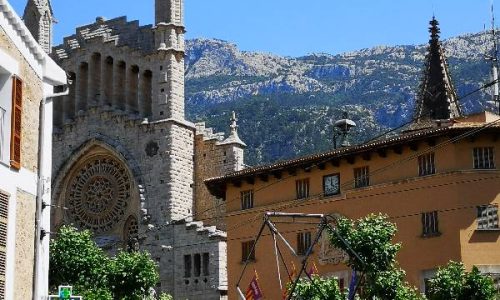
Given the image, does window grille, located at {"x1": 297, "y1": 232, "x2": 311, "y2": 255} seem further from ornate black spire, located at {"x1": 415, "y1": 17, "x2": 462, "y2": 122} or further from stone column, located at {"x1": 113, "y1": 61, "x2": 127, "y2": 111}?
stone column, located at {"x1": 113, "y1": 61, "x2": 127, "y2": 111}

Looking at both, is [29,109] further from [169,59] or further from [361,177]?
[169,59]

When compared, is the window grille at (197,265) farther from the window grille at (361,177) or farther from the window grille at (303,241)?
the window grille at (361,177)

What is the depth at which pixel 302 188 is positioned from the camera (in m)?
52.2

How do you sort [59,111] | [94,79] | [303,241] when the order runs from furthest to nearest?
[59,111] → [94,79] → [303,241]

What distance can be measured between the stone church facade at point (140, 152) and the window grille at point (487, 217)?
19529 mm

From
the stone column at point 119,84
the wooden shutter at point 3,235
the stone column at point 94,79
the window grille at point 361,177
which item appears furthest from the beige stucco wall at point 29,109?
the stone column at point 94,79

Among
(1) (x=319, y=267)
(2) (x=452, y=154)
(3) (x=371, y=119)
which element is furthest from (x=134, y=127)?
(3) (x=371, y=119)

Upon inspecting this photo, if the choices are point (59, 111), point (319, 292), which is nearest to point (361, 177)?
point (319, 292)

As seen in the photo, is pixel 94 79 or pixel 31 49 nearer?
pixel 31 49

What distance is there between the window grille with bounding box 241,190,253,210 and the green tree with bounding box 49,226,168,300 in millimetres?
11746

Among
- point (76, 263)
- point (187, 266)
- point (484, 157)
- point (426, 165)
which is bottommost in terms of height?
point (76, 263)

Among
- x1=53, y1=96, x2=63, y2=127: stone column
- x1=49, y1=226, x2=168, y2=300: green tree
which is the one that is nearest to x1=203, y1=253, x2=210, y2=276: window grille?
x1=53, y1=96, x2=63, y2=127: stone column

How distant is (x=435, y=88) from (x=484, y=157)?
21.8 m

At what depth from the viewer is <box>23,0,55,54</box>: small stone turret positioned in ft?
241
